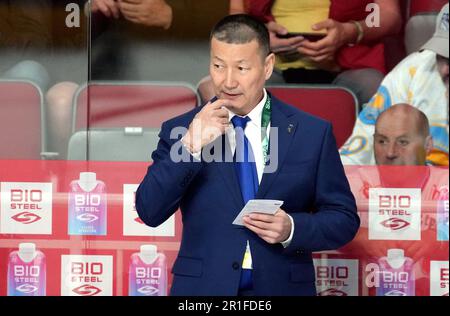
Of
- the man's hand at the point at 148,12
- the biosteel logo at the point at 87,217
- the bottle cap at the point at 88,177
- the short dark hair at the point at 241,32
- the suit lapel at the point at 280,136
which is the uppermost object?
the man's hand at the point at 148,12

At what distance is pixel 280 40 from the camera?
5.46m

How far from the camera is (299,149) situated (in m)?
4.58

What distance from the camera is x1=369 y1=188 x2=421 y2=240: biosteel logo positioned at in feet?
17.9

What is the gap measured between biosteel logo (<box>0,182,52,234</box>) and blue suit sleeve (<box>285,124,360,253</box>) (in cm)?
140

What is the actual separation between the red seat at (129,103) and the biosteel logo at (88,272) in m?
0.60

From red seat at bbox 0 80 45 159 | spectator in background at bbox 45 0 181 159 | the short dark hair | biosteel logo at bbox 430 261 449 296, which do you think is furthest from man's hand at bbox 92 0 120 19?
biosteel logo at bbox 430 261 449 296

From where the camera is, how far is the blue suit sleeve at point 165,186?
430cm

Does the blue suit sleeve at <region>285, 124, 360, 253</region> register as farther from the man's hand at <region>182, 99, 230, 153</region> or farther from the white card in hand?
the man's hand at <region>182, 99, 230, 153</region>

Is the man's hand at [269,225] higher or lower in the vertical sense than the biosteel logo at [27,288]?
higher

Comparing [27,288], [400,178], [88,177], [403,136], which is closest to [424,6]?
[403,136]

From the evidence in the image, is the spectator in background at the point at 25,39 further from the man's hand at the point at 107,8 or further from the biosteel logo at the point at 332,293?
the biosteel logo at the point at 332,293

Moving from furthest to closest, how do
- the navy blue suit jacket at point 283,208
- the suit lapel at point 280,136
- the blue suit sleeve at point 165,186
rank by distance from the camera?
the suit lapel at point 280,136, the navy blue suit jacket at point 283,208, the blue suit sleeve at point 165,186

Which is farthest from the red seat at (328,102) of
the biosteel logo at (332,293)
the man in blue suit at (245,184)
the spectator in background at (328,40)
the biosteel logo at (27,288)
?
the biosteel logo at (27,288)

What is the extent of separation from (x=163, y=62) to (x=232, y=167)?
1.08m
